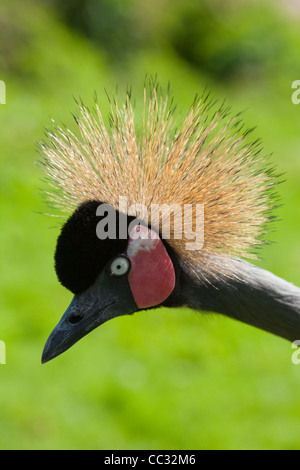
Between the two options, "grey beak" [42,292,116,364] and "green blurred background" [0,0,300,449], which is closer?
"grey beak" [42,292,116,364]

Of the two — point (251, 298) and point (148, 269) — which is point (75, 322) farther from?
point (251, 298)

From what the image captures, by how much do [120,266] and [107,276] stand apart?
0.10ft

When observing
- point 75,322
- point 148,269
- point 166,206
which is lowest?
point 75,322

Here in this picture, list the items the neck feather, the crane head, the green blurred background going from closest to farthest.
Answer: the crane head → the neck feather → the green blurred background

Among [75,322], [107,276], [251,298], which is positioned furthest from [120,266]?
[251,298]

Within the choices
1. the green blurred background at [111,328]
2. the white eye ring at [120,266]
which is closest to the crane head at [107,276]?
the white eye ring at [120,266]

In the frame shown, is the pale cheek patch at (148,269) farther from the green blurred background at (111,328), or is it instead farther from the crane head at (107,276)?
the green blurred background at (111,328)

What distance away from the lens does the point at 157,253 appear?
1339 millimetres

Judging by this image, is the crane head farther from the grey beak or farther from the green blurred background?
the green blurred background

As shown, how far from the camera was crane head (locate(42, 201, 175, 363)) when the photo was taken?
1.26 m

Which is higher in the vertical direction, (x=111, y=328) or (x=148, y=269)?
(x=148, y=269)

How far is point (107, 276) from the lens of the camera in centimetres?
132

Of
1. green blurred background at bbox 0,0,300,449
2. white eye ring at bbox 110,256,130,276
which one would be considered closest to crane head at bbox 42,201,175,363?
white eye ring at bbox 110,256,130,276
